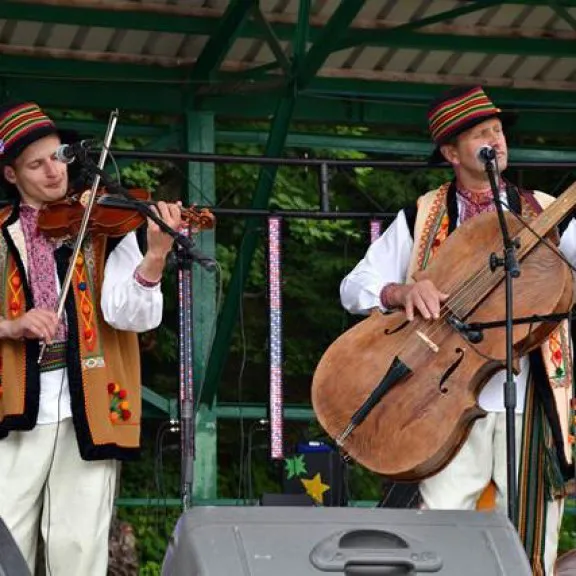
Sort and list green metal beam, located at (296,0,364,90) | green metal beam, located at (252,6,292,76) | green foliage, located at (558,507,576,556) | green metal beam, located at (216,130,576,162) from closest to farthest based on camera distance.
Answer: green metal beam, located at (296,0,364,90) → green metal beam, located at (252,6,292,76) → green metal beam, located at (216,130,576,162) → green foliage, located at (558,507,576,556)

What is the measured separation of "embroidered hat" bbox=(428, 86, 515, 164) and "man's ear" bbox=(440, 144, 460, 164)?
0.02 metres

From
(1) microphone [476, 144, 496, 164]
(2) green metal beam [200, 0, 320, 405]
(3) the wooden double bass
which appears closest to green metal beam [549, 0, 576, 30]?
(2) green metal beam [200, 0, 320, 405]

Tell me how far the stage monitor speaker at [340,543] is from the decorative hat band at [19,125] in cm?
200

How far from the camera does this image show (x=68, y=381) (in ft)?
18.3

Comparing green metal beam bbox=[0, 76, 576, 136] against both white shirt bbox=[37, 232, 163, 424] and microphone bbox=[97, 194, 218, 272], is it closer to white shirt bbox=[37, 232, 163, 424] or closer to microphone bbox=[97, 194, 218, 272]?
white shirt bbox=[37, 232, 163, 424]

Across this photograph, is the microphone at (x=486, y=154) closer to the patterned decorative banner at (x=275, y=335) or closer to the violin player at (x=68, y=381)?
the violin player at (x=68, y=381)

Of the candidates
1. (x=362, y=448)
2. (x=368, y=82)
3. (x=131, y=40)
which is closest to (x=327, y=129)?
(x=368, y=82)

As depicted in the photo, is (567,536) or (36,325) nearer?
(36,325)

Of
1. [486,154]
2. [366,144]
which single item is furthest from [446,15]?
[486,154]

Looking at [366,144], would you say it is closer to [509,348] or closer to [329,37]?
[329,37]

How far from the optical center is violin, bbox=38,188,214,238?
5.31m

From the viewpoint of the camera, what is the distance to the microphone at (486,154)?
17.9 ft

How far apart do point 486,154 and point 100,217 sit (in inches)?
47.2

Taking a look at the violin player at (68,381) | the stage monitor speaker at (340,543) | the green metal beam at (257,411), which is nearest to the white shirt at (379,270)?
the violin player at (68,381)
